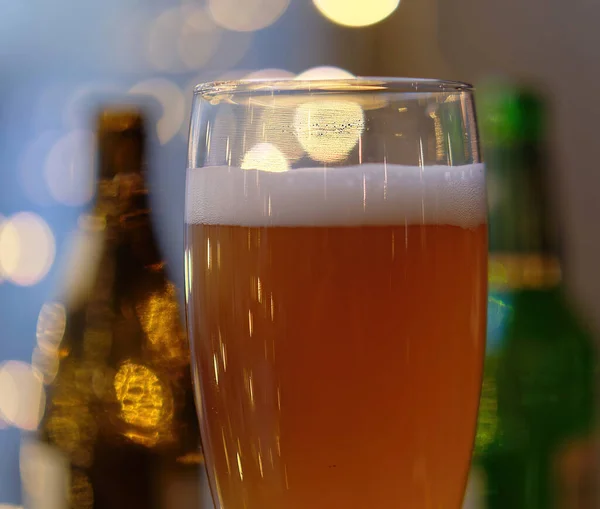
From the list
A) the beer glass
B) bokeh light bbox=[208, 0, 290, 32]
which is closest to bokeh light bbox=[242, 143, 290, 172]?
the beer glass

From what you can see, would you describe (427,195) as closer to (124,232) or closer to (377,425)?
(377,425)

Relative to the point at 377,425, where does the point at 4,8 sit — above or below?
above

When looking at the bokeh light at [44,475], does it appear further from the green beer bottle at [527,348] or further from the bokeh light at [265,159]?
the bokeh light at [265,159]

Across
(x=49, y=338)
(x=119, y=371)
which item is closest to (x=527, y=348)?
(x=119, y=371)

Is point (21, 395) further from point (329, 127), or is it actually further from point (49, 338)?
point (329, 127)

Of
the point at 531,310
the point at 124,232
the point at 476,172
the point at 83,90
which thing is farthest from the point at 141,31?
the point at 476,172

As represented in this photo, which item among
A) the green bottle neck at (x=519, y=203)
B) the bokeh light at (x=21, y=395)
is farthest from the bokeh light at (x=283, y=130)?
the bokeh light at (x=21, y=395)
